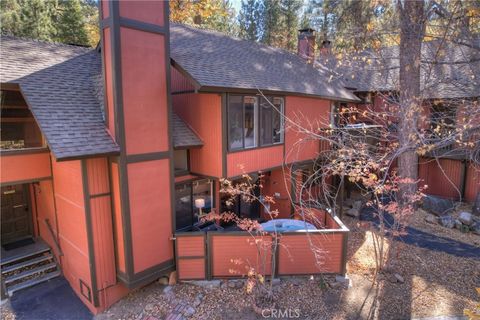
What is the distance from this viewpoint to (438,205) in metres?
14.1

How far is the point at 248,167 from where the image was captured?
9812 millimetres

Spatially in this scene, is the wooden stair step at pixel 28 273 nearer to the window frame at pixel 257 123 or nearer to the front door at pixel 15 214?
the front door at pixel 15 214

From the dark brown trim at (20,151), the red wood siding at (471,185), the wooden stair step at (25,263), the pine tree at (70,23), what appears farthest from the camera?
the pine tree at (70,23)

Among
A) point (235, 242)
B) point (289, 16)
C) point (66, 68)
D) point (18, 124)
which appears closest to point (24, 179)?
point (18, 124)

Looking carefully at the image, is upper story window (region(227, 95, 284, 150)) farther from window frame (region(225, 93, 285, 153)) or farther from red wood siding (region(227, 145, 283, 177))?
red wood siding (region(227, 145, 283, 177))

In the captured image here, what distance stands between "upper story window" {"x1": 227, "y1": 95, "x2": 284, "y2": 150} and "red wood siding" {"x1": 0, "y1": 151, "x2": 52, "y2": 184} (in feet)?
17.6

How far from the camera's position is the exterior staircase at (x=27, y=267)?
333 inches

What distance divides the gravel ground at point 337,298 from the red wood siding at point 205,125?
3442mm

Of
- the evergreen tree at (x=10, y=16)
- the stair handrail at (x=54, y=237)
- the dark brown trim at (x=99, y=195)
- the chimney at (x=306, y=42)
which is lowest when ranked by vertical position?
the stair handrail at (x=54, y=237)

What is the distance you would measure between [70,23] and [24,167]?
54.6 feet

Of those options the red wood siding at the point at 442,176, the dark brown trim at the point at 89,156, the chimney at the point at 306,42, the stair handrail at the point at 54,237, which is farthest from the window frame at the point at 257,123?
the red wood siding at the point at 442,176

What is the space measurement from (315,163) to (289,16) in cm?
2122

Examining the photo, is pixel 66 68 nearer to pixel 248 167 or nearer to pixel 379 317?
pixel 248 167

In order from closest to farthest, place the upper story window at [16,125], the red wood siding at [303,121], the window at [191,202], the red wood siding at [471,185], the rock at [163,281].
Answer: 1. the upper story window at [16,125]
2. the rock at [163,281]
3. the window at [191,202]
4. the red wood siding at [303,121]
5. the red wood siding at [471,185]
